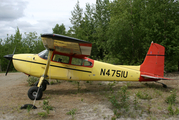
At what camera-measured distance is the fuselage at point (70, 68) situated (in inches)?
265

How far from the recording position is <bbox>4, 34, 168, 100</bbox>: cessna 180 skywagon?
21.6 ft

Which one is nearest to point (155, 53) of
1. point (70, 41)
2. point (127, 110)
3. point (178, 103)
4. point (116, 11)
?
point (178, 103)

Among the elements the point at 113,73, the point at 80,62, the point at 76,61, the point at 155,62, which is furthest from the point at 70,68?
the point at 155,62

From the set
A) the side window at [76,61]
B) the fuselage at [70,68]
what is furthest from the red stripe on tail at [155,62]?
the side window at [76,61]

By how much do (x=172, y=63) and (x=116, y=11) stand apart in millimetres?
10101

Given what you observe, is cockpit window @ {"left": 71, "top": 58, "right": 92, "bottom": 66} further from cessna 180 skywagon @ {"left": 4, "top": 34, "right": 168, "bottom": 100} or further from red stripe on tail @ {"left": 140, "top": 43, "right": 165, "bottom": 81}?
red stripe on tail @ {"left": 140, "top": 43, "right": 165, "bottom": 81}

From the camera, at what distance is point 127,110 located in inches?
173

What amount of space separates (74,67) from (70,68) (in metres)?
0.23

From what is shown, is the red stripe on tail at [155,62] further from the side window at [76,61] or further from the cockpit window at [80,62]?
the side window at [76,61]

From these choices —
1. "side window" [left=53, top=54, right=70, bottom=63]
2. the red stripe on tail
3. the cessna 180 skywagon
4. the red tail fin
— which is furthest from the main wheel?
the red tail fin

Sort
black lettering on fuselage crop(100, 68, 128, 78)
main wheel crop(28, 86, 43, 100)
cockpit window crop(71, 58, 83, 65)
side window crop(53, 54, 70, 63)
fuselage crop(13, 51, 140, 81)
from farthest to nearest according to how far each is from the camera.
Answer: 1. black lettering on fuselage crop(100, 68, 128, 78)
2. cockpit window crop(71, 58, 83, 65)
3. side window crop(53, 54, 70, 63)
4. fuselage crop(13, 51, 140, 81)
5. main wheel crop(28, 86, 43, 100)

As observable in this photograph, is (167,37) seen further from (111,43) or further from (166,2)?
(111,43)

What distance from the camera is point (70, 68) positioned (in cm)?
709

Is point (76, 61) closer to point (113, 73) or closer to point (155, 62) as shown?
point (113, 73)
